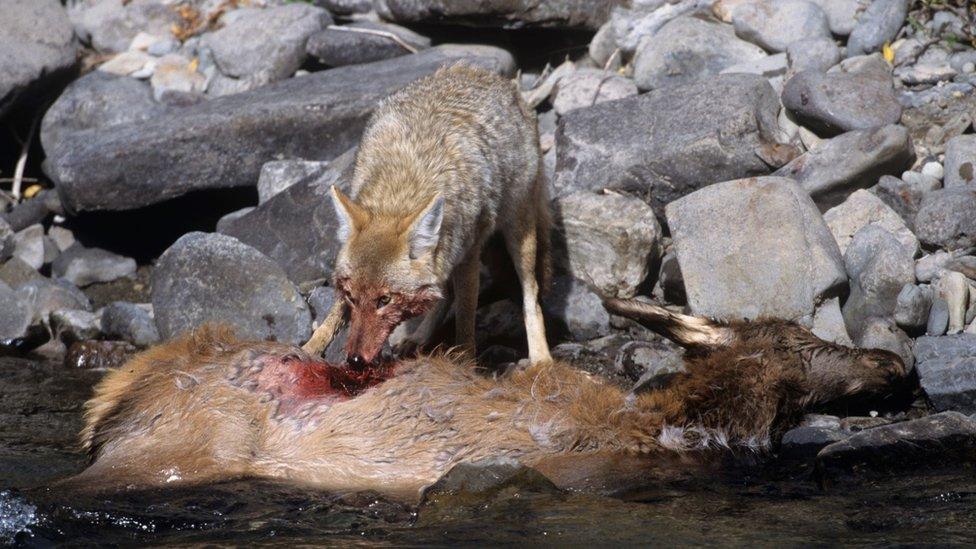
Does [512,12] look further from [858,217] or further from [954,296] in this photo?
[954,296]

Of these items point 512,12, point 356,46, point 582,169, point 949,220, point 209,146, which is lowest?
point 209,146

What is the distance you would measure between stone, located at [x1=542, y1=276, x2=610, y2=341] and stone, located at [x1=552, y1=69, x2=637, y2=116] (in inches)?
85.2

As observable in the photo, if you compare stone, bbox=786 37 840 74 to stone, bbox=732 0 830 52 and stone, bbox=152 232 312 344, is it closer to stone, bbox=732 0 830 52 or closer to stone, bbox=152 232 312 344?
stone, bbox=732 0 830 52

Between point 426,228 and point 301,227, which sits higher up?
point 426,228

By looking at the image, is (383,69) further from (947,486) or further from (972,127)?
(947,486)

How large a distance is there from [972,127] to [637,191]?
239cm

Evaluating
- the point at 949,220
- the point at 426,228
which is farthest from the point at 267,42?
the point at 949,220

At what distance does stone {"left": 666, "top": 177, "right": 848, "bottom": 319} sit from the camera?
6934mm

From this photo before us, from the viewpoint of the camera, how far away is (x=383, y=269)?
5969 mm

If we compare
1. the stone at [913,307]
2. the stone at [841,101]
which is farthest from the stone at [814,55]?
the stone at [913,307]

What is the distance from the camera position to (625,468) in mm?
4574

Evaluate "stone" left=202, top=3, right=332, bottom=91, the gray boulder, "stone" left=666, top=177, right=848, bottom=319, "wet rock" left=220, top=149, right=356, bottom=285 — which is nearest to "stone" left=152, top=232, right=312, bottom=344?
"wet rock" left=220, top=149, right=356, bottom=285

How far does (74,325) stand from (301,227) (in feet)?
5.64

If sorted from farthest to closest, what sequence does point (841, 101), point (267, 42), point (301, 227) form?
1. point (267, 42)
2. point (301, 227)
3. point (841, 101)
